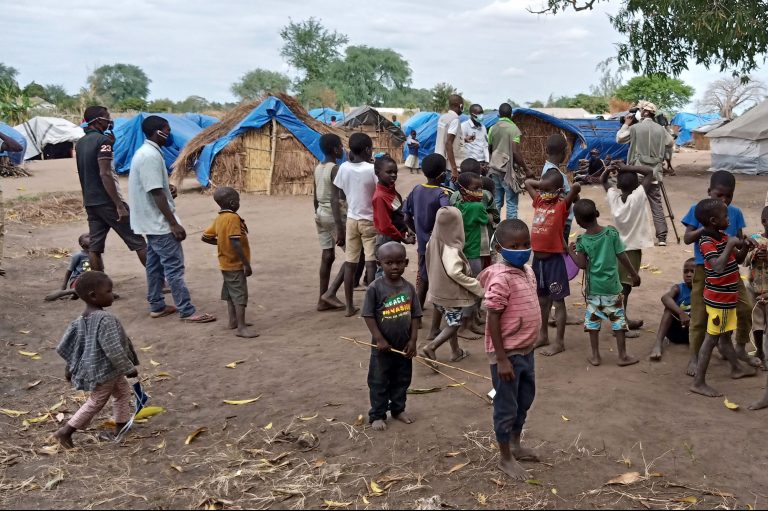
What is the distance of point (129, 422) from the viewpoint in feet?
14.0

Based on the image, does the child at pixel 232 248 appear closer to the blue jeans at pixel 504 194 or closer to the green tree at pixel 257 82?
the blue jeans at pixel 504 194

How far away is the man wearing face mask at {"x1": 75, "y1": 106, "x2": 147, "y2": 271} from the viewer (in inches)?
266

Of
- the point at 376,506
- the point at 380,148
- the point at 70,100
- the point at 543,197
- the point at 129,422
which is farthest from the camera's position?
the point at 70,100

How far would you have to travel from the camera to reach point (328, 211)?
22.6 ft

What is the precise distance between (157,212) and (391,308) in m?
3.37

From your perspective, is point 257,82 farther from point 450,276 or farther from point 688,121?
point 450,276

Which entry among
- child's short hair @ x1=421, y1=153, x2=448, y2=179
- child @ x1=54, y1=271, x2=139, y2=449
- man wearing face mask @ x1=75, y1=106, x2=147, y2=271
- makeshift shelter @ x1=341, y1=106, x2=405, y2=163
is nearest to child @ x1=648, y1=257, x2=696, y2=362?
child's short hair @ x1=421, y1=153, x2=448, y2=179

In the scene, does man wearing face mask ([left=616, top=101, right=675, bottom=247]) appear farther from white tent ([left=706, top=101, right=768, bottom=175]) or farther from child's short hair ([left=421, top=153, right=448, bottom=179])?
white tent ([left=706, top=101, right=768, bottom=175])

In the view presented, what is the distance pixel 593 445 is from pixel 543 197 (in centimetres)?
233

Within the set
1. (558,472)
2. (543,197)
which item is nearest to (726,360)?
(543,197)

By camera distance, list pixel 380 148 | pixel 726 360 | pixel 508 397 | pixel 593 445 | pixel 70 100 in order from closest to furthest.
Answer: pixel 508 397 → pixel 593 445 → pixel 726 360 → pixel 380 148 → pixel 70 100

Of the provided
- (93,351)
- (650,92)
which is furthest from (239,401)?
(650,92)

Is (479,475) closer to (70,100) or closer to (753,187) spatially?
(753,187)

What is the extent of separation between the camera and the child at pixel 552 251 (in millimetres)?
5457
